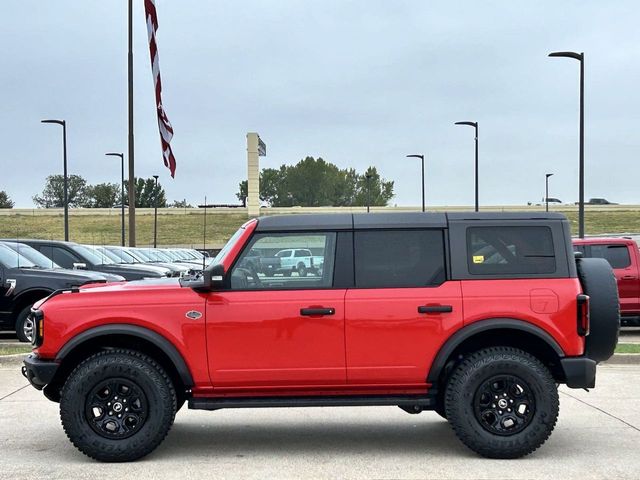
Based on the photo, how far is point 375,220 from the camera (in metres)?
6.56

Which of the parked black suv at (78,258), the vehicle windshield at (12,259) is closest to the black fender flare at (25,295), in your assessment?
the vehicle windshield at (12,259)

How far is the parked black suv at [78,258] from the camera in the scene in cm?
1622

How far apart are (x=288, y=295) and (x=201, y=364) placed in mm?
841

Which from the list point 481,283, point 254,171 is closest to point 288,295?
point 481,283

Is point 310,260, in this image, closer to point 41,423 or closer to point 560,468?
point 560,468

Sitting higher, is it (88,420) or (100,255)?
(100,255)

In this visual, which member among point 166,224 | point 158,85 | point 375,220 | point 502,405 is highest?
point 158,85

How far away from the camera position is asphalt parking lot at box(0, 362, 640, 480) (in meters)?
6.05

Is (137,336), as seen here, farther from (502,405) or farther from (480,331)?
(502,405)

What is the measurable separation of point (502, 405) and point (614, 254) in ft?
32.6

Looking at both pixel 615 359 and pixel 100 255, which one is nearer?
pixel 615 359

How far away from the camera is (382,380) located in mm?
6352

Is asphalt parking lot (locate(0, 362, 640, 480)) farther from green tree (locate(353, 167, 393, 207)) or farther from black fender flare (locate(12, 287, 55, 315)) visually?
green tree (locate(353, 167, 393, 207))

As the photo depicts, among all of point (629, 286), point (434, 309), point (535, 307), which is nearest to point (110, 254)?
point (629, 286)
